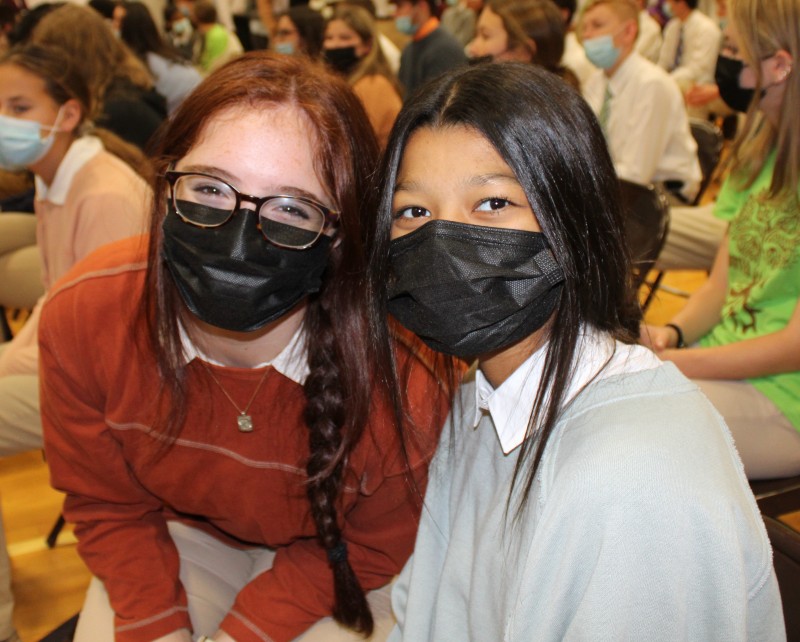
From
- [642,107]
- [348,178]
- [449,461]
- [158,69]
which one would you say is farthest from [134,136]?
[449,461]

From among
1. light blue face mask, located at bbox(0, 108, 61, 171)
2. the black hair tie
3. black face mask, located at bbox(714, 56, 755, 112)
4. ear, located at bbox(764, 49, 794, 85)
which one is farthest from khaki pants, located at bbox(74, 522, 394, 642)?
black face mask, located at bbox(714, 56, 755, 112)

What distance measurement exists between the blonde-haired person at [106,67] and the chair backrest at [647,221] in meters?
2.31

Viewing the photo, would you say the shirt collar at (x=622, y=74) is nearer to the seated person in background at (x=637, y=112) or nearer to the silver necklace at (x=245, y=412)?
the seated person in background at (x=637, y=112)

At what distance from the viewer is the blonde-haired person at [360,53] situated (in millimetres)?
3834

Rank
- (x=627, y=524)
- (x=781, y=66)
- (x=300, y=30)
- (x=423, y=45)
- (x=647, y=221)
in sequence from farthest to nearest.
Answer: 1. (x=423, y=45)
2. (x=300, y=30)
3. (x=647, y=221)
4. (x=781, y=66)
5. (x=627, y=524)

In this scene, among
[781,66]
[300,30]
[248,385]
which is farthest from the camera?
[300,30]

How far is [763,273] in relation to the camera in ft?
6.03

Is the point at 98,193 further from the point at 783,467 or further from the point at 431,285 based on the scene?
the point at 783,467

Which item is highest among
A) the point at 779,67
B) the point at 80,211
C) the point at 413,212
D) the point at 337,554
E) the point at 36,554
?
the point at 779,67

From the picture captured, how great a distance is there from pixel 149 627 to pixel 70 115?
1.64m

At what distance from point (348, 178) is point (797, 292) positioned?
3.89 feet

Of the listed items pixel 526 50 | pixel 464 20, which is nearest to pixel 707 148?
pixel 526 50

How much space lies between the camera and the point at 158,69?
4789 mm

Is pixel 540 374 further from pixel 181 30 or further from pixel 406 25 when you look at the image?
→ pixel 181 30
